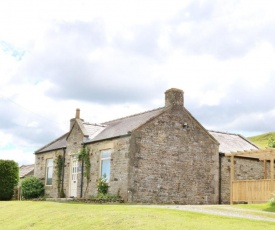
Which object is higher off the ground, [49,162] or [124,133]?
[124,133]

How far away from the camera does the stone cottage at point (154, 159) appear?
96.7 feet

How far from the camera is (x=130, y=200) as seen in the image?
28.5 m

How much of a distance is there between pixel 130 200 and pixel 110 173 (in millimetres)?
2815

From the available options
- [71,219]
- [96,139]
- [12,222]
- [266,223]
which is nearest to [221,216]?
[266,223]

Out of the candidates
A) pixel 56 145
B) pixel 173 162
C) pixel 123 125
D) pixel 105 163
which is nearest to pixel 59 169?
pixel 56 145

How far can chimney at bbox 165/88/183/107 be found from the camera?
3198cm

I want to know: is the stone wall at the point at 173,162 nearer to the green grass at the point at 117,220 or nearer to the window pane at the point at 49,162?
the green grass at the point at 117,220

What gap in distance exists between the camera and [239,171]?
114 ft

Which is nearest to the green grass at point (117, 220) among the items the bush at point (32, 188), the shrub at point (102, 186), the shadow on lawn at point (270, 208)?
the shadow on lawn at point (270, 208)

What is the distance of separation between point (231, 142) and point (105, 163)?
12023 millimetres

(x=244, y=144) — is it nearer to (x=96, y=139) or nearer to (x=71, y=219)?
(x=96, y=139)

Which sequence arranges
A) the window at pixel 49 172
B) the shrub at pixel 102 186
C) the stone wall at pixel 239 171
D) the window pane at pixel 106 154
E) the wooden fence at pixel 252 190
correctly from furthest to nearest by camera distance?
the window at pixel 49 172
the stone wall at pixel 239 171
the window pane at pixel 106 154
the shrub at pixel 102 186
the wooden fence at pixel 252 190

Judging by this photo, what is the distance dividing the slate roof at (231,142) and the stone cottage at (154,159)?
261 millimetres

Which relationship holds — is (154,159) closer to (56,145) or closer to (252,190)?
(252,190)
